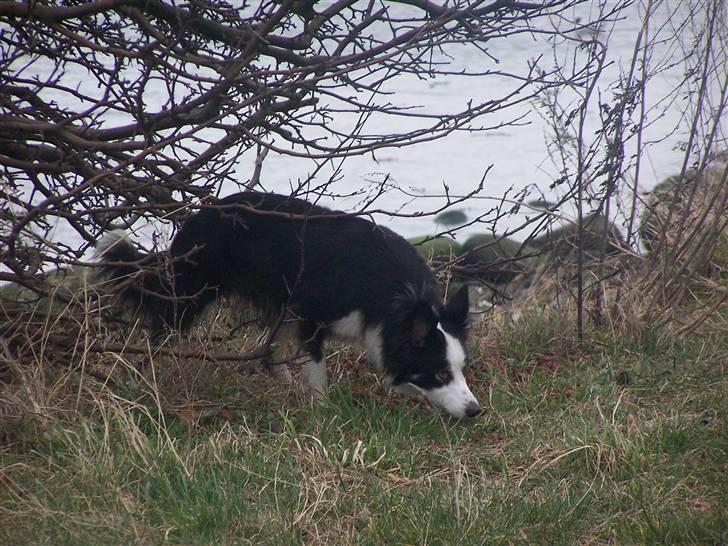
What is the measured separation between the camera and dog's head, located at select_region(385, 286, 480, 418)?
5.30 meters

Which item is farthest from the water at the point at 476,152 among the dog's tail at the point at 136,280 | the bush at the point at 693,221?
the dog's tail at the point at 136,280

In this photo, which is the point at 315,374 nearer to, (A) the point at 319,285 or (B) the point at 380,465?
(A) the point at 319,285

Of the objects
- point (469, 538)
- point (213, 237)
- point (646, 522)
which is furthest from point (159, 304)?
point (646, 522)

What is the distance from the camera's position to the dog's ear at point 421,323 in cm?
530

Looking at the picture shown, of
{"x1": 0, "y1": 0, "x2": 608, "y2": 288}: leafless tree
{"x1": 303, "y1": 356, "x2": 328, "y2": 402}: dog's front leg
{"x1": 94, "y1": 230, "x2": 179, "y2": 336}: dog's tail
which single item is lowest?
{"x1": 303, "y1": 356, "x2": 328, "y2": 402}: dog's front leg

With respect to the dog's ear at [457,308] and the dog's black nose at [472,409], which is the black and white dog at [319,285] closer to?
the dog's ear at [457,308]

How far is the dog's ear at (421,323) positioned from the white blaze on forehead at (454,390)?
0.10m

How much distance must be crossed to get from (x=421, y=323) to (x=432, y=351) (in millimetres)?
190

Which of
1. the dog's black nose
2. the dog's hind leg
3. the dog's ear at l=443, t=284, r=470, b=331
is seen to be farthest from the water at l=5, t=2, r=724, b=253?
the dog's black nose

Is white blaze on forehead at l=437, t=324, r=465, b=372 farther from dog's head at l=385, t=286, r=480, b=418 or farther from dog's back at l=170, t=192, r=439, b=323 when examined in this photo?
dog's back at l=170, t=192, r=439, b=323

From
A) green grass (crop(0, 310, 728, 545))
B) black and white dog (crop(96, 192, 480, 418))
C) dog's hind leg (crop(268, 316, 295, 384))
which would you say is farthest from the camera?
dog's hind leg (crop(268, 316, 295, 384))

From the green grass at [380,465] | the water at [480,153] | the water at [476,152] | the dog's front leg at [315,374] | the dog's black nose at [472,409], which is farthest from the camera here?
the water at [480,153]

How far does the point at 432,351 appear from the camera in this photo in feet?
17.7

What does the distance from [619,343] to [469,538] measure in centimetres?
280
